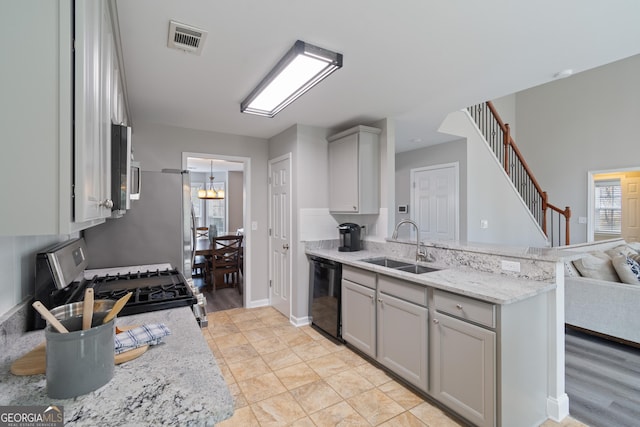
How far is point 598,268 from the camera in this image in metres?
3.10

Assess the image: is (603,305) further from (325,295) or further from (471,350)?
(325,295)

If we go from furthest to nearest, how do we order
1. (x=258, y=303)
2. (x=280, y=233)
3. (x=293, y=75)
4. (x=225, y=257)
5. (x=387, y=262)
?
(x=225, y=257) → (x=258, y=303) → (x=280, y=233) → (x=387, y=262) → (x=293, y=75)

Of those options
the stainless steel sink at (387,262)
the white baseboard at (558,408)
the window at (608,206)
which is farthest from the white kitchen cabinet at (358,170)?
the window at (608,206)

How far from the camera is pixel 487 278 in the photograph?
6.91 feet

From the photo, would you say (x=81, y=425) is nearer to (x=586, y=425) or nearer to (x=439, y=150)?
(x=586, y=425)

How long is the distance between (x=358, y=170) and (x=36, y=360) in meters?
2.84

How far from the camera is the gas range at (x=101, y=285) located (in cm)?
125

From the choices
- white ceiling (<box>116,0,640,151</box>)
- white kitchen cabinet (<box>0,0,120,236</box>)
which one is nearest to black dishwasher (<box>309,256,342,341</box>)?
white ceiling (<box>116,0,640,151</box>)

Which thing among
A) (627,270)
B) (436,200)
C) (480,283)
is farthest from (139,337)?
(436,200)

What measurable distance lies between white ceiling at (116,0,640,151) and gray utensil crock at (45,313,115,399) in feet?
5.07

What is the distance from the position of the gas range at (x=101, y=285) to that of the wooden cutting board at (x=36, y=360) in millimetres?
282

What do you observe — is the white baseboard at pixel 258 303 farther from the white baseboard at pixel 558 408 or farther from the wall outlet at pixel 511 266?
the white baseboard at pixel 558 408

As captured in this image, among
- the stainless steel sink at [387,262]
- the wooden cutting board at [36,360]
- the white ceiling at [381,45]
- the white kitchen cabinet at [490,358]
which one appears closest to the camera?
the wooden cutting board at [36,360]

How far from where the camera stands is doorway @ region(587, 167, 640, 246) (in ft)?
20.6
